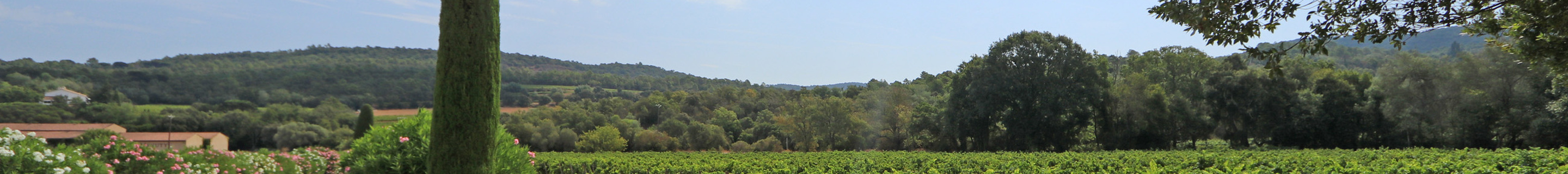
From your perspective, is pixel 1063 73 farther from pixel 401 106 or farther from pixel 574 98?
pixel 574 98

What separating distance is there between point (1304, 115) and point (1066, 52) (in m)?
7.04

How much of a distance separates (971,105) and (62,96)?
38.1 metres

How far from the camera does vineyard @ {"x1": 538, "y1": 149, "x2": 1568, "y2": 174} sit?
759cm

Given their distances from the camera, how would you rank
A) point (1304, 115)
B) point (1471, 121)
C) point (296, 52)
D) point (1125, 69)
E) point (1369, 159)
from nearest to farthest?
point (1369, 159) → point (1471, 121) → point (1304, 115) → point (1125, 69) → point (296, 52)

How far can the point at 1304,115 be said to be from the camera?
26.7 metres

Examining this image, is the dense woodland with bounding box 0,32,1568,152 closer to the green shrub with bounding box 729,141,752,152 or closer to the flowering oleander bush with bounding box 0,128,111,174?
the green shrub with bounding box 729,141,752,152

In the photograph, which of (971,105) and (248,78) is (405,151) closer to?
(971,105)

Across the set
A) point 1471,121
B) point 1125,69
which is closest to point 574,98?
point 1125,69

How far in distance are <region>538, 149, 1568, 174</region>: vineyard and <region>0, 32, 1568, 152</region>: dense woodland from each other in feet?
13.3

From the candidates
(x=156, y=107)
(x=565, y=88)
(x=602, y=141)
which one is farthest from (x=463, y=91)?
(x=565, y=88)

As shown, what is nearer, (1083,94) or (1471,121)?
(1471,121)

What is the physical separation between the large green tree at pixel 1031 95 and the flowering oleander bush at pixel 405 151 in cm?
2243

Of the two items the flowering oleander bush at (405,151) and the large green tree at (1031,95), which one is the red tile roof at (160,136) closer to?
the large green tree at (1031,95)

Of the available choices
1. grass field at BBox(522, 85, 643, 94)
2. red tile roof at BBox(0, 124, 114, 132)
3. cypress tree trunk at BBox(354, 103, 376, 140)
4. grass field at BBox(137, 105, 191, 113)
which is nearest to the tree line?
cypress tree trunk at BBox(354, 103, 376, 140)
